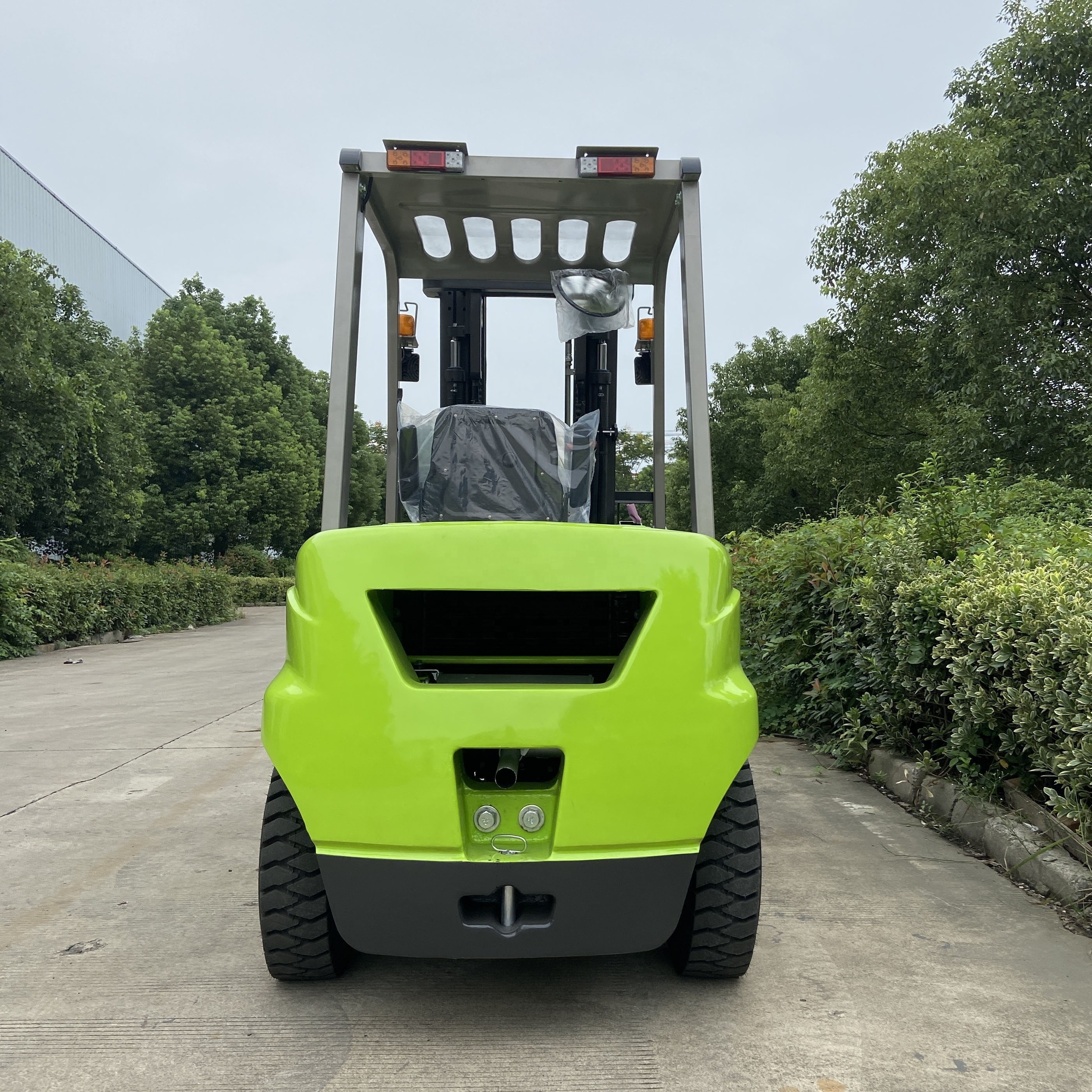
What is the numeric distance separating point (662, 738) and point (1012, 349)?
17.2m

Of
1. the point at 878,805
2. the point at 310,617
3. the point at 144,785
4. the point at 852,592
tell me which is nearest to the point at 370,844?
the point at 310,617

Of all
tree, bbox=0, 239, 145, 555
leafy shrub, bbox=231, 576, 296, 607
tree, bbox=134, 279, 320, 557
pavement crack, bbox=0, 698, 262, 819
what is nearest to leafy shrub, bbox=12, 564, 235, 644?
tree, bbox=0, 239, 145, 555

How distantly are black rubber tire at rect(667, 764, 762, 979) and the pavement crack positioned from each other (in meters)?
3.98

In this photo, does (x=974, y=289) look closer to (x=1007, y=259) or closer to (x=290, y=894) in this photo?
(x=1007, y=259)

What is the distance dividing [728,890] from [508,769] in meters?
0.80

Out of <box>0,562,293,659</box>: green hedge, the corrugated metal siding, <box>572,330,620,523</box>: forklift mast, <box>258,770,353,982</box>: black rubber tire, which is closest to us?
<box>258,770,353,982</box>: black rubber tire

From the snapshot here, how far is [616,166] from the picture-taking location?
366cm

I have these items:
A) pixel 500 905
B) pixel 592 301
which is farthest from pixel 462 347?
pixel 500 905

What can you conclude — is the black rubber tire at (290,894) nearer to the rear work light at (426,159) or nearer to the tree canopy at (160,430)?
the rear work light at (426,159)

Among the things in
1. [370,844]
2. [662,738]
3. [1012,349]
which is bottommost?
[370,844]

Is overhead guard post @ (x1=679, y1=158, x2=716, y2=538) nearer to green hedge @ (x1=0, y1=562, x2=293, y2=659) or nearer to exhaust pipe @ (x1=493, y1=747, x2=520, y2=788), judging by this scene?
exhaust pipe @ (x1=493, y1=747, x2=520, y2=788)

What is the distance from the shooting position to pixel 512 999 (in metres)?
2.99

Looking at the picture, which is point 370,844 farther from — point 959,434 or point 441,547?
point 959,434

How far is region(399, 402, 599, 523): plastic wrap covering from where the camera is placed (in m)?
3.84
